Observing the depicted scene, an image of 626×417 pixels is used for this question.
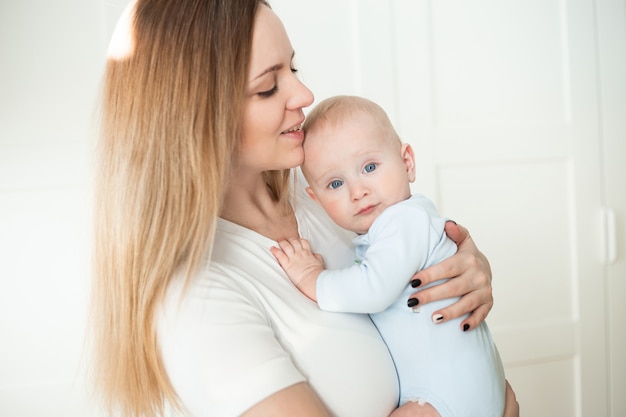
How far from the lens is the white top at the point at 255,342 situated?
938 mm

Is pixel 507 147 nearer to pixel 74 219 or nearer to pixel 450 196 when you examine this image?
pixel 450 196

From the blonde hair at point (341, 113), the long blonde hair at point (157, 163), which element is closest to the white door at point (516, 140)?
the blonde hair at point (341, 113)

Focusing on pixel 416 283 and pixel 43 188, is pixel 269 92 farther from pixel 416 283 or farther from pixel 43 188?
pixel 43 188

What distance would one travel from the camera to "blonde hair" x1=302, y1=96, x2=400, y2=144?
4.24ft

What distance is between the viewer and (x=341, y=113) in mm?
1293

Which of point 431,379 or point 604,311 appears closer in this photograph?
point 431,379

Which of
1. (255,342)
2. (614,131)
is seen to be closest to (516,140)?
(614,131)

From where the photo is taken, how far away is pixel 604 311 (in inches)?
109

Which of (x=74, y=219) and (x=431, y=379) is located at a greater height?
(x=74, y=219)

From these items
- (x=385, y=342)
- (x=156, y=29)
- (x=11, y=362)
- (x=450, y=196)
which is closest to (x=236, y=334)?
(x=385, y=342)

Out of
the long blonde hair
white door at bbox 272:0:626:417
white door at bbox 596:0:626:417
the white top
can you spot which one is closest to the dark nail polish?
the white top

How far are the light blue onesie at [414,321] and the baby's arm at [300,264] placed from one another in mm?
22

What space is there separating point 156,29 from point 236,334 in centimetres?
54

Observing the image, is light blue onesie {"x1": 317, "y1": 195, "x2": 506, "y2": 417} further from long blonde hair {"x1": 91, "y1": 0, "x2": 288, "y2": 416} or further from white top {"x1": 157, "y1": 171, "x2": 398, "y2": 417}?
long blonde hair {"x1": 91, "y1": 0, "x2": 288, "y2": 416}
